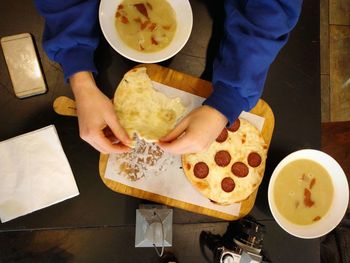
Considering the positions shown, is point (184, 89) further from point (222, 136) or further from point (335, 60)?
point (335, 60)

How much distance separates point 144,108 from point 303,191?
54cm

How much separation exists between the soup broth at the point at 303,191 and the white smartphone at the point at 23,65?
749 millimetres

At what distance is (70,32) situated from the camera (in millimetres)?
821

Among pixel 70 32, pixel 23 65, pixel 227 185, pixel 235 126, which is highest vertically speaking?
pixel 70 32

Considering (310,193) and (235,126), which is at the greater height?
(235,126)

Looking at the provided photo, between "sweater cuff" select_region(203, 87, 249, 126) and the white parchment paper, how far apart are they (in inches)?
6.3

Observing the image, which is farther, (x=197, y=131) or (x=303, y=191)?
(x=303, y=191)

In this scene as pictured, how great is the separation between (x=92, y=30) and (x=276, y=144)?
64 cm

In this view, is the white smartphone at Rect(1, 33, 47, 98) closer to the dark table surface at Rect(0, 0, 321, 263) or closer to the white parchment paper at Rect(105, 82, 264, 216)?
the dark table surface at Rect(0, 0, 321, 263)

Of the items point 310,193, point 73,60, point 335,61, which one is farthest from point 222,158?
point 335,61

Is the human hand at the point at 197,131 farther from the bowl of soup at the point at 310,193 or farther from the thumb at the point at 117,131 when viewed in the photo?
the bowl of soup at the point at 310,193

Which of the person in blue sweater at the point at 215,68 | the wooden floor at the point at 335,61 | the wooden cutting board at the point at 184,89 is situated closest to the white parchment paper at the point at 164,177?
the wooden cutting board at the point at 184,89

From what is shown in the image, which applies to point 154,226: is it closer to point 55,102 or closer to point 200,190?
point 200,190

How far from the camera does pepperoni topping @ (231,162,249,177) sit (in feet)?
3.23
